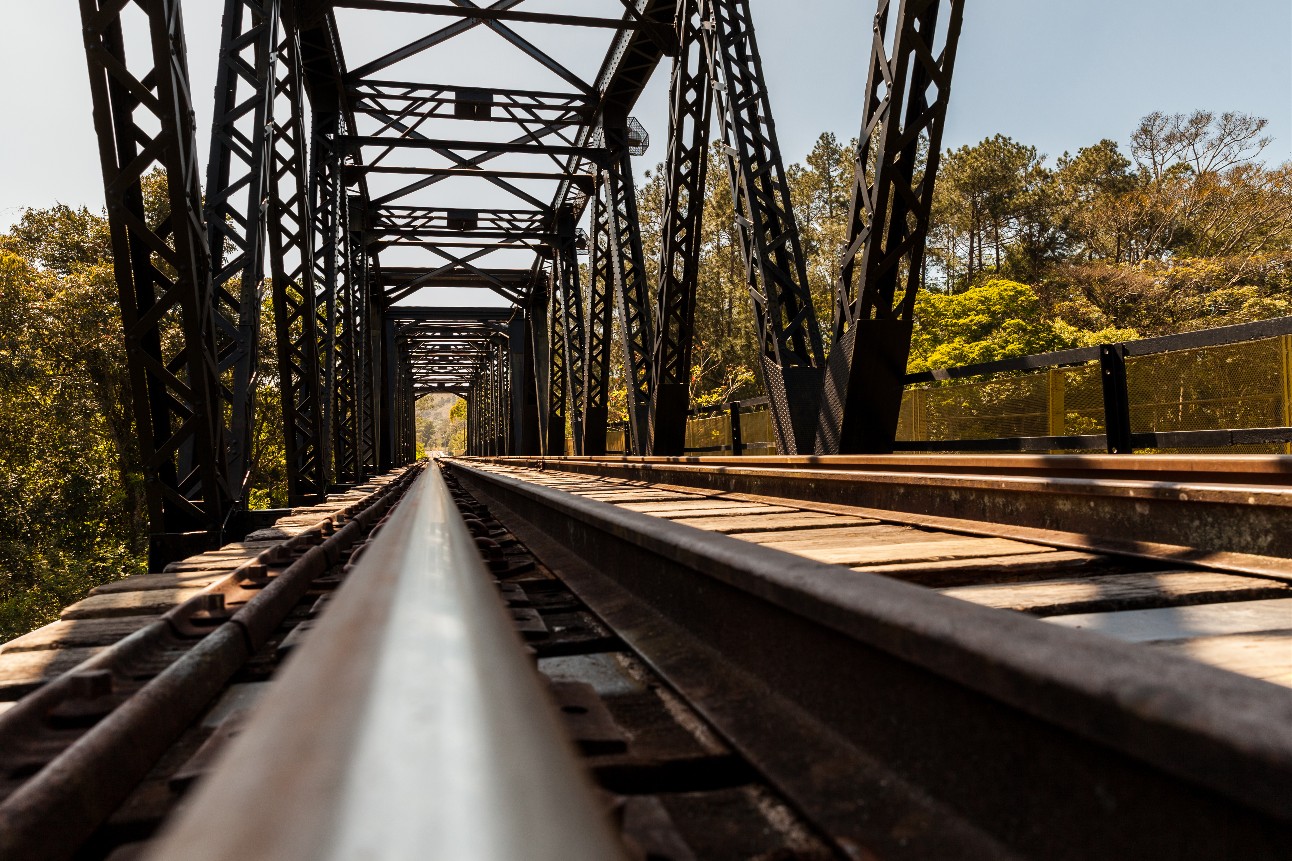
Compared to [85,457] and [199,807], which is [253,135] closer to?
[199,807]

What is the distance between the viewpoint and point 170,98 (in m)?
4.48

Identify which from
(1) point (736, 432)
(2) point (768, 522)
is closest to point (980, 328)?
(1) point (736, 432)

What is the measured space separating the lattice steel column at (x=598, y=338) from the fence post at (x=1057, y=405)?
344 inches

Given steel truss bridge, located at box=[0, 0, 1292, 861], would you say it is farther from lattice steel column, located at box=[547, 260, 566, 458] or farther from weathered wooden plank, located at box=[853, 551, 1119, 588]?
lattice steel column, located at box=[547, 260, 566, 458]

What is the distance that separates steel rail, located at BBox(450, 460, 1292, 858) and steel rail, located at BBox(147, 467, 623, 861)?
46 cm

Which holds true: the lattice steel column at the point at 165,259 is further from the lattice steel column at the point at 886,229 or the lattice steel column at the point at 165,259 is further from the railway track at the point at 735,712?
the lattice steel column at the point at 886,229

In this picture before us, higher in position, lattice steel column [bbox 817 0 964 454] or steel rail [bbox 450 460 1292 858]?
lattice steel column [bbox 817 0 964 454]

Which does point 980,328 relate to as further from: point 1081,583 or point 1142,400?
point 1081,583

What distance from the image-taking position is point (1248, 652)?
1.37 m

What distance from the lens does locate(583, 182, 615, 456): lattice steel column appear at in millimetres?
17078

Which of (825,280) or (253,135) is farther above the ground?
(825,280)

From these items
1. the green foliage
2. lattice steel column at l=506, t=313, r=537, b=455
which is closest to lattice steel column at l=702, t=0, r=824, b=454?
lattice steel column at l=506, t=313, r=537, b=455

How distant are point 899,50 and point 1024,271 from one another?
4094 centimetres

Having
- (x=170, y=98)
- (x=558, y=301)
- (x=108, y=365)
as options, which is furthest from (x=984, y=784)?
(x=108, y=365)
